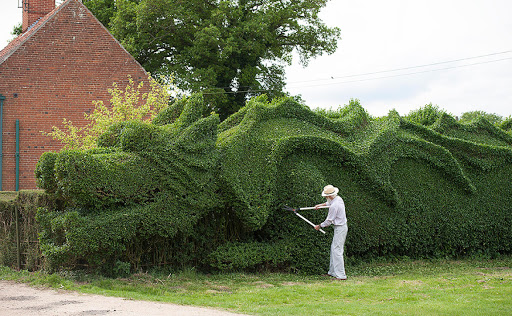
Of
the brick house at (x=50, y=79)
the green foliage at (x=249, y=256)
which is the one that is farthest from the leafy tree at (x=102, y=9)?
the green foliage at (x=249, y=256)

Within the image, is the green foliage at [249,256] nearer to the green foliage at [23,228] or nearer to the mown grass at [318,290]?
the mown grass at [318,290]

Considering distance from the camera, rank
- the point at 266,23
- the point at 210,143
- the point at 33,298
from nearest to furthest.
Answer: the point at 33,298, the point at 210,143, the point at 266,23

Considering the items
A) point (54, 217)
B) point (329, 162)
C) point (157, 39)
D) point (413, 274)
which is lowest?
point (413, 274)

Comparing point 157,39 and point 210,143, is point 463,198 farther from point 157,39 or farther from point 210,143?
point 157,39

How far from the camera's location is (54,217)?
871 cm

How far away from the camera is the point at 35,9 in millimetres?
23625

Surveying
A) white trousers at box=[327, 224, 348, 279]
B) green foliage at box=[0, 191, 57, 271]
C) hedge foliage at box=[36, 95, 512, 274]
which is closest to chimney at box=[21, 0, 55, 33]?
green foliage at box=[0, 191, 57, 271]

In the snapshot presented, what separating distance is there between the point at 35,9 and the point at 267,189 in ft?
60.5

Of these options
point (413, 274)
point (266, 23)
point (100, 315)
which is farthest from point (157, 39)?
point (100, 315)

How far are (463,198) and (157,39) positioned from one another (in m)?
18.4

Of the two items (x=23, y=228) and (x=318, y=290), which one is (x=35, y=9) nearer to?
(x=23, y=228)

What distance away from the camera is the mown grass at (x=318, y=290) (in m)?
6.84

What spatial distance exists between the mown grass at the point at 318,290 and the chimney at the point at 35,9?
672 inches

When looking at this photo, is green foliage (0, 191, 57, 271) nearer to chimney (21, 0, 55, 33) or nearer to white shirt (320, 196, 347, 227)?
white shirt (320, 196, 347, 227)
